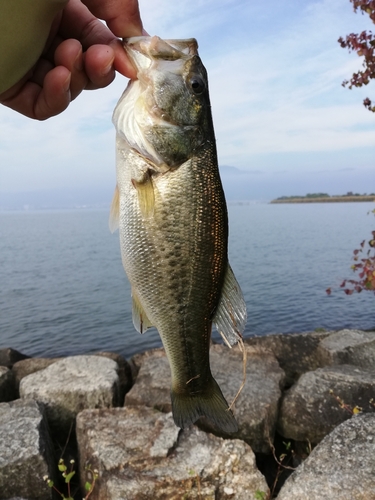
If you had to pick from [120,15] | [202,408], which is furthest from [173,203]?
[202,408]

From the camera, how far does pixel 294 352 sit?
25.2ft

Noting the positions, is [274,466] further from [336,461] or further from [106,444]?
[106,444]

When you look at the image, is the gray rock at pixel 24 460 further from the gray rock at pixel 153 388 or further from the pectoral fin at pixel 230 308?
the pectoral fin at pixel 230 308

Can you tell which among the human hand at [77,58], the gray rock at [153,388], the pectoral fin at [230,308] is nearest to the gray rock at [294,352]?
the gray rock at [153,388]

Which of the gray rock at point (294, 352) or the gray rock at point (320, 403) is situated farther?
the gray rock at point (294, 352)

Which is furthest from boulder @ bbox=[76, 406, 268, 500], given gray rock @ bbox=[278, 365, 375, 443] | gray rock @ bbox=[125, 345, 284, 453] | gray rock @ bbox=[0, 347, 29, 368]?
gray rock @ bbox=[0, 347, 29, 368]

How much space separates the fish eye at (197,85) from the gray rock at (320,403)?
4.22m

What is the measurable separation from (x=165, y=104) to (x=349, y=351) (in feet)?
19.3

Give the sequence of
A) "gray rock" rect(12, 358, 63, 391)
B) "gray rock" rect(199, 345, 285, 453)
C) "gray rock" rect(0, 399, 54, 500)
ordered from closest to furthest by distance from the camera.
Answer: "gray rock" rect(0, 399, 54, 500) → "gray rock" rect(199, 345, 285, 453) → "gray rock" rect(12, 358, 63, 391)

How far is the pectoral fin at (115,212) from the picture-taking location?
8.57 ft

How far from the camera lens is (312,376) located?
19.4ft

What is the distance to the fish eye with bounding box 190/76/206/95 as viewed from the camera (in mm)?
2570

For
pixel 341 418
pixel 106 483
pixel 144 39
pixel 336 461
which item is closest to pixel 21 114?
pixel 144 39

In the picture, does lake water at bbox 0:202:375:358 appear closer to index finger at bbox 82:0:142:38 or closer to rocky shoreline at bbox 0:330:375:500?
rocky shoreline at bbox 0:330:375:500
